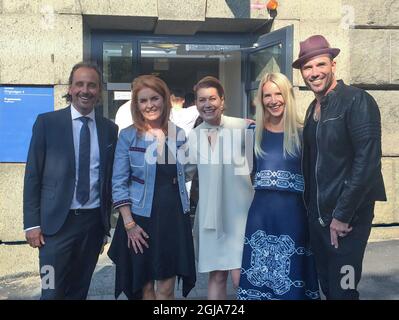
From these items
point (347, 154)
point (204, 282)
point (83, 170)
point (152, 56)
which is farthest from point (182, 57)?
point (347, 154)

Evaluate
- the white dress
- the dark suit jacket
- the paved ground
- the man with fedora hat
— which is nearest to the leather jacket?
the man with fedora hat

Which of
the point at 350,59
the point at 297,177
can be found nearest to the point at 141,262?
the point at 297,177

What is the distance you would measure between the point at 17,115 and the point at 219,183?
3.28m

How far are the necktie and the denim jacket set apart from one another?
185mm

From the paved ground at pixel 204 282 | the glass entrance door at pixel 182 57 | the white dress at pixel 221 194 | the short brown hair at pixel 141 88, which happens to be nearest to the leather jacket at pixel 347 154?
the white dress at pixel 221 194

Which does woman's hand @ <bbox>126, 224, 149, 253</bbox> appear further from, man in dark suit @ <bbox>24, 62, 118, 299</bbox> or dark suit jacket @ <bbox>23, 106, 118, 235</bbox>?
dark suit jacket @ <bbox>23, 106, 118, 235</bbox>

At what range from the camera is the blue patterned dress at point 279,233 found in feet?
10.8

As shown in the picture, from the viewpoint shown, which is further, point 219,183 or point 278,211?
point 219,183

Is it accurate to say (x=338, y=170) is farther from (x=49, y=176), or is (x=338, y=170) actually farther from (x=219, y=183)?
(x=49, y=176)

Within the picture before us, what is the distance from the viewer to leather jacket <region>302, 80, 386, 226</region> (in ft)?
9.28

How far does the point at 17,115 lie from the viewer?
5.78 metres
